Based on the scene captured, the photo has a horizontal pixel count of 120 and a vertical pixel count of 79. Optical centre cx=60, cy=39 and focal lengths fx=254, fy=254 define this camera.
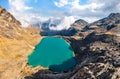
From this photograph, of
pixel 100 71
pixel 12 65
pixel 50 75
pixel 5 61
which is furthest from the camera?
pixel 5 61

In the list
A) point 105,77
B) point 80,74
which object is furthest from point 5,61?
point 105,77

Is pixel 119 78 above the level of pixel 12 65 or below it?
below

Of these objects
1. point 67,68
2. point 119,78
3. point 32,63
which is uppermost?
point 32,63

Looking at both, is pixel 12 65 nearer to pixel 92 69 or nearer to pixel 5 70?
pixel 5 70

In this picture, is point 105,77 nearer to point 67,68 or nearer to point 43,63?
point 67,68

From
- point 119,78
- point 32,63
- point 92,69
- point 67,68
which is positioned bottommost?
point 119,78

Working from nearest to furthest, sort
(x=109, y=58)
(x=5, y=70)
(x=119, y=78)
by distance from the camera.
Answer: (x=119, y=78)
(x=109, y=58)
(x=5, y=70)

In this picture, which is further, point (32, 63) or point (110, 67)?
point (32, 63)

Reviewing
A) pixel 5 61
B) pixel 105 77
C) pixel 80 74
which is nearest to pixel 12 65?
pixel 5 61

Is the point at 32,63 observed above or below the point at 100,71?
above
